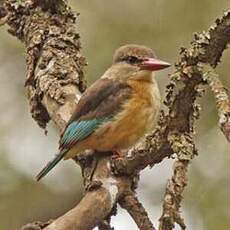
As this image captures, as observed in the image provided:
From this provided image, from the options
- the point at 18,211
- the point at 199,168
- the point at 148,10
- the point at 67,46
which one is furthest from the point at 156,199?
the point at 67,46

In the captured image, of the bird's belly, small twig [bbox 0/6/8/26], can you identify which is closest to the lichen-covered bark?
small twig [bbox 0/6/8/26]

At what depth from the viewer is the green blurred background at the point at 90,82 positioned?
12.2 ft

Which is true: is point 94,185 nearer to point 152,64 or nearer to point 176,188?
point 176,188

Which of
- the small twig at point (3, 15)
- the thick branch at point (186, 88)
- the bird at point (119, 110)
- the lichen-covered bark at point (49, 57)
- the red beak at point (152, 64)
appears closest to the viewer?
the thick branch at point (186, 88)

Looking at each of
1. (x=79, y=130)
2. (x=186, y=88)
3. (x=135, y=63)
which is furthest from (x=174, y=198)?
(x=135, y=63)

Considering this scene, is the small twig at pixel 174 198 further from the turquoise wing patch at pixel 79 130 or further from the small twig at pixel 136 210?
the turquoise wing patch at pixel 79 130

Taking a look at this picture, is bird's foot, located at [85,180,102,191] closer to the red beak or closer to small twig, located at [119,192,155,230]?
small twig, located at [119,192,155,230]

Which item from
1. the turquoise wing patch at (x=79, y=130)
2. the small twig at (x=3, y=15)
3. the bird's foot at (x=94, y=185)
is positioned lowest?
the bird's foot at (x=94, y=185)

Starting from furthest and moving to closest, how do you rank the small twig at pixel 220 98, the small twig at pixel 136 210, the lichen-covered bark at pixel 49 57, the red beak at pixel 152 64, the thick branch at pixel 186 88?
the red beak at pixel 152 64, the lichen-covered bark at pixel 49 57, the small twig at pixel 136 210, the thick branch at pixel 186 88, the small twig at pixel 220 98

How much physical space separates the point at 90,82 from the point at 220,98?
7.86ft

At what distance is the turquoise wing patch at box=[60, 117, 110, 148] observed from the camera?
298 cm

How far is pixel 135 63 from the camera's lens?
11.6 ft

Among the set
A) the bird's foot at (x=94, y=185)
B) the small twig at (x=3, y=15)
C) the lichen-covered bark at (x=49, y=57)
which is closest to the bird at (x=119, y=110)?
the lichen-covered bark at (x=49, y=57)

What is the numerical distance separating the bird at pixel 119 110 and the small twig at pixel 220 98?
123cm
